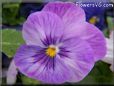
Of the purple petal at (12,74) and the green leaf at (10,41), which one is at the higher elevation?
→ the green leaf at (10,41)

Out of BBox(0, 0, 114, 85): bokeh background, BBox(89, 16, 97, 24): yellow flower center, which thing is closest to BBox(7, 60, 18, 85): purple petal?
BBox(0, 0, 114, 85): bokeh background

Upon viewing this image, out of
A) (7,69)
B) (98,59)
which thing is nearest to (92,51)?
(98,59)

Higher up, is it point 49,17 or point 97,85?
point 49,17

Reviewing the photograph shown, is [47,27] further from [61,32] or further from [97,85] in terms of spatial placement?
[97,85]

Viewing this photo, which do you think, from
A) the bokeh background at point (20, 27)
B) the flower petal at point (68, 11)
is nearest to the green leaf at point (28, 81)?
the bokeh background at point (20, 27)

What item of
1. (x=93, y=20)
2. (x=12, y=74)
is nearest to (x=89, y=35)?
(x=93, y=20)

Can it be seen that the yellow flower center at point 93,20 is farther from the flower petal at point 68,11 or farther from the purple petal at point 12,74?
the purple petal at point 12,74
